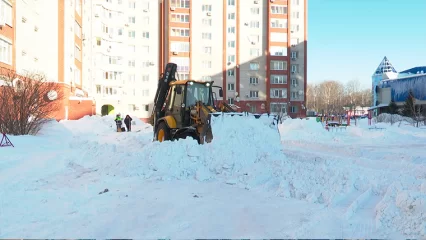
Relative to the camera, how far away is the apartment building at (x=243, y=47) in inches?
2250

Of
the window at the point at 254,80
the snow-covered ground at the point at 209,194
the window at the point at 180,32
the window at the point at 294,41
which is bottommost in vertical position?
the snow-covered ground at the point at 209,194

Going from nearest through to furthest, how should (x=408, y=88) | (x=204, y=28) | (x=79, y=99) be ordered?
(x=79, y=99) → (x=408, y=88) → (x=204, y=28)

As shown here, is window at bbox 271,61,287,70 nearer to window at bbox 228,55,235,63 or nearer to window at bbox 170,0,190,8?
window at bbox 228,55,235,63

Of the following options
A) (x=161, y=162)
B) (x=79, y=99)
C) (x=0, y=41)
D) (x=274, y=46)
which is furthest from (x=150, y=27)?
(x=161, y=162)

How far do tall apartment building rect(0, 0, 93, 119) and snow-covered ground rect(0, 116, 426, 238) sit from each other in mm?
15742

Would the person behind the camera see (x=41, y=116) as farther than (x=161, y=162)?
Yes

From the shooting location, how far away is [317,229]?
4.60m

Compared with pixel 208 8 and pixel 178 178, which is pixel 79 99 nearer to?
pixel 178 178

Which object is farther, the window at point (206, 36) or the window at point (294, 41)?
the window at point (294, 41)

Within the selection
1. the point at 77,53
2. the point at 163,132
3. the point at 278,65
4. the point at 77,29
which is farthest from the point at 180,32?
the point at 163,132

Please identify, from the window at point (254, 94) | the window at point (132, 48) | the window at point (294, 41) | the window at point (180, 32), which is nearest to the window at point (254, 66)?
the window at point (254, 94)

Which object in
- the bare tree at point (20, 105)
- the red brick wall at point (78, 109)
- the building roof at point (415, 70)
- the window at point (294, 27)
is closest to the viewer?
the bare tree at point (20, 105)

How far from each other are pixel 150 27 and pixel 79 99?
26.2 meters

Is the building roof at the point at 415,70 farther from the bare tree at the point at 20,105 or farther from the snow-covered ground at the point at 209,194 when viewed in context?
the bare tree at the point at 20,105
